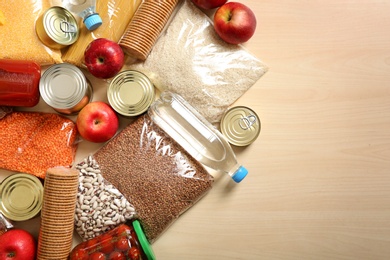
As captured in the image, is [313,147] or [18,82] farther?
[313,147]

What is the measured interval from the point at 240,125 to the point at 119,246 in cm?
47

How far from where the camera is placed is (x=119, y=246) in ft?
3.47

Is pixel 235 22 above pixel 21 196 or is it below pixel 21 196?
above

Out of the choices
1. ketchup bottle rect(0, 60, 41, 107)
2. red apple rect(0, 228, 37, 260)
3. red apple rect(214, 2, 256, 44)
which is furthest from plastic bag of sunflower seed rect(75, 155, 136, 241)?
red apple rect(214, 2, 256, 44)

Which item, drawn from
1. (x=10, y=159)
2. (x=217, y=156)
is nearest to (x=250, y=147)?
(x=217, y=156)

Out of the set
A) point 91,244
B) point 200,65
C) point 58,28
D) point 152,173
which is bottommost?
point 91,244

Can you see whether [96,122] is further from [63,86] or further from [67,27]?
[67,27]

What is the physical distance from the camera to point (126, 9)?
1.18 meters

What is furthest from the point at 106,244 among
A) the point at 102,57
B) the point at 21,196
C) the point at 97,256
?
the point at 102,57

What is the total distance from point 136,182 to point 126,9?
50 cm

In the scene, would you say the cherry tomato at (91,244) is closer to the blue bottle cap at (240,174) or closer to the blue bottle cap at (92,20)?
the blue bottle cap at (240,174)

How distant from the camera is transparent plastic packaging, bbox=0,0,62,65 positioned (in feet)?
3.73

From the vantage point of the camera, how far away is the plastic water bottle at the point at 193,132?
3.83ft

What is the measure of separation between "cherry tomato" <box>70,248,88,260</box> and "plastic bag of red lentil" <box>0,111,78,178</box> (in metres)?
0.23
